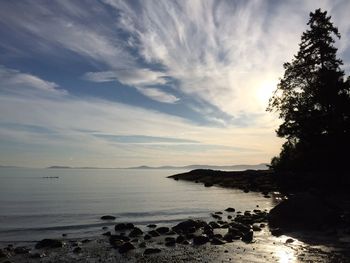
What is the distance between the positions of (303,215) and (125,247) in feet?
39.5

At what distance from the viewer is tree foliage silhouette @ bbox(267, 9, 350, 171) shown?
4162 cm

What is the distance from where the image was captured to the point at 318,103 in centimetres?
4322

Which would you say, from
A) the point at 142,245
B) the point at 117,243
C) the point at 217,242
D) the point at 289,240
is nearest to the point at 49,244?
the point at 117,243

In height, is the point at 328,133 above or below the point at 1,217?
above

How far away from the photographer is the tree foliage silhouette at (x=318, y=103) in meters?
41.6

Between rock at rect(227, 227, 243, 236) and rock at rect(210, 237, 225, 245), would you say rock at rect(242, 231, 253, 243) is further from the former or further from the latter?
rock at rect(210, 237, 225, 245)

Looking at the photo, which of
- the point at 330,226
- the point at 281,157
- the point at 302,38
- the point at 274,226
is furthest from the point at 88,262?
the point at 281,157

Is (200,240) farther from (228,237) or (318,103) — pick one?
(318,103)

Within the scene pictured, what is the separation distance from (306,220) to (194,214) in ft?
39.7

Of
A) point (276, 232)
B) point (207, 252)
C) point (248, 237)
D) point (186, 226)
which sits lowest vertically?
point (207, 252)

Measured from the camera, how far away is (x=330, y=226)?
24.9 metres

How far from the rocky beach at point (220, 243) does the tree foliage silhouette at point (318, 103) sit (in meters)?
15.6

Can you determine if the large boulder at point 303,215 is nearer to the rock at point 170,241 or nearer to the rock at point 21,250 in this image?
the rock at point 170,241

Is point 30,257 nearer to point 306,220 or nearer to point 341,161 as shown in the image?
point 306,220
